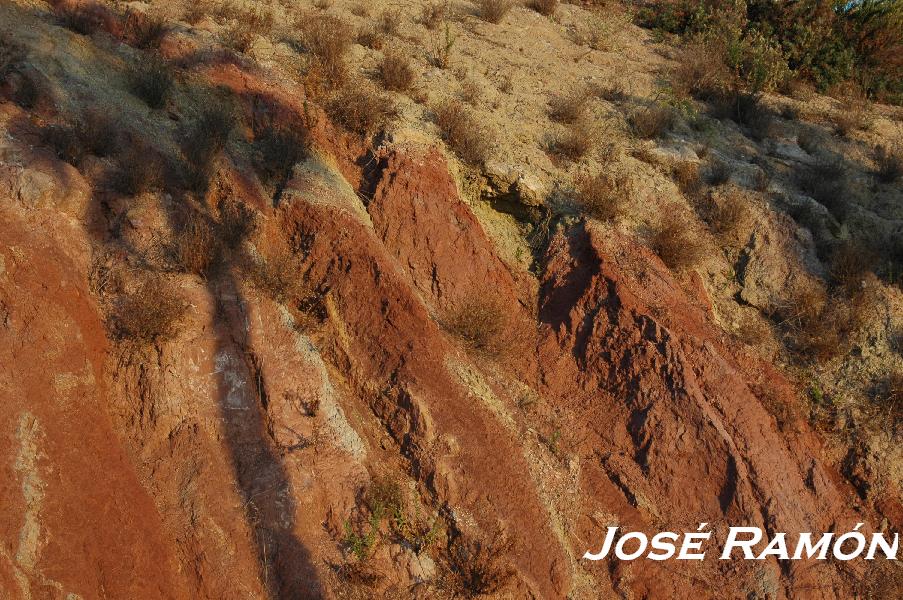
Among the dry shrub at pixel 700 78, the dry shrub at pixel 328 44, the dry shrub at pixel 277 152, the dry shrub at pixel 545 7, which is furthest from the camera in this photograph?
the dry shrub at pixel 545 7

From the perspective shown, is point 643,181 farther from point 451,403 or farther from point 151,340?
point 151,340

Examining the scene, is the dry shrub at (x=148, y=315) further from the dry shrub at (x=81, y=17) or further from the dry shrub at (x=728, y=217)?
the dry shrub at (x=728, y=217)

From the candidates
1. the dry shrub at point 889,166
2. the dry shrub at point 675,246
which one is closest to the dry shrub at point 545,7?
the dry shrub at point 889,166

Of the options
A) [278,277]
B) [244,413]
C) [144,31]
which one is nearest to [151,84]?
[144,31]

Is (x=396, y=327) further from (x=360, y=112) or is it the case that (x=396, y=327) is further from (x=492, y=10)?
(x=492, y=10)

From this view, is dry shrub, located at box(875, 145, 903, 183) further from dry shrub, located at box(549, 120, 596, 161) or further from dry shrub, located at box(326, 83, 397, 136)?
dry shrub, located at box(326, 83, 397, 136)

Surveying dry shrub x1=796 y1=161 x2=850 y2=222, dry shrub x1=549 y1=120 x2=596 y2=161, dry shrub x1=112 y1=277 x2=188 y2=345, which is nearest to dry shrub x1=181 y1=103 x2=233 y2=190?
dry shrub x1=112 y1=277 x2=188 y2=345
